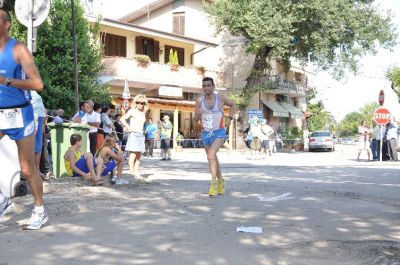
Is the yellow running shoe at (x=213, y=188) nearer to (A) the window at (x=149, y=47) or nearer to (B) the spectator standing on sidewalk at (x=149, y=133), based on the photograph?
(B) the spectator standing on sidewalk at (x=149, y=133)

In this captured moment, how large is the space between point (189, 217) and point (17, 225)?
179cm

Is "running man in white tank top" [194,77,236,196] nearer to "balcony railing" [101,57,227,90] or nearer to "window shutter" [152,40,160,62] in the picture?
"balcony railing" [101,57,227,90]

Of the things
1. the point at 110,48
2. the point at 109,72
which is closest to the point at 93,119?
the point at 109,72

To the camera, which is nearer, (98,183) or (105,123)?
(98,183)

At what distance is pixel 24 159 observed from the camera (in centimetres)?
509

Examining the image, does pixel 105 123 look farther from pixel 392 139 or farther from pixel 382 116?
pixel 392 139

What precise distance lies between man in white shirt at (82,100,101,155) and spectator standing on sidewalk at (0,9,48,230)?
24.4ft

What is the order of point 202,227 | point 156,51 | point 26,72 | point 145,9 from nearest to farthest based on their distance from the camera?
point 26,72
point 202,227
point 156,51
point 145,9

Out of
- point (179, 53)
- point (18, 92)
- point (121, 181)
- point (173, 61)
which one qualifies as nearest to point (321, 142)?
point (179, 53)

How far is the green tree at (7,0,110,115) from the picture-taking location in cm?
2589

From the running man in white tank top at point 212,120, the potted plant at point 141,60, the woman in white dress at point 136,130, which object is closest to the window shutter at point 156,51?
the potted plant at point 141,60

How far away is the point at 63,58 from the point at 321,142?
2074 cm

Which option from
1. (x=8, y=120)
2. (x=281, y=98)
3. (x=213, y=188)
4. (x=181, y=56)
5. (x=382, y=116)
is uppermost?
(x=181, y=56)

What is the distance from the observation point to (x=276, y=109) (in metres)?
48.6
